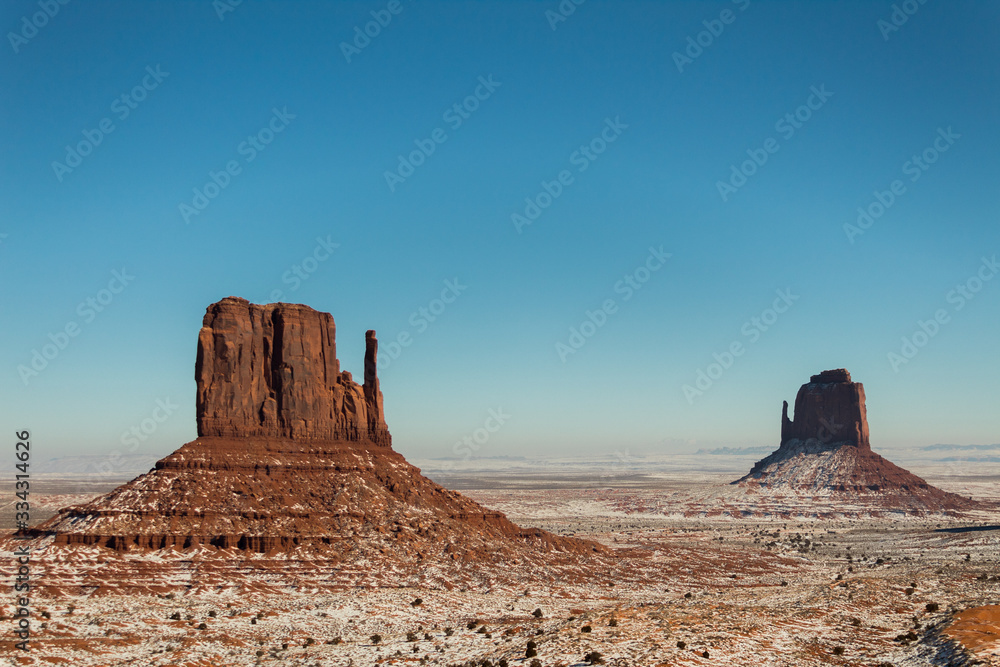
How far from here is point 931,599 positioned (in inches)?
1651

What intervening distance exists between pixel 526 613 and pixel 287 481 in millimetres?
22800

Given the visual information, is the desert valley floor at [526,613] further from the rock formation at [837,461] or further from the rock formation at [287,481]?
the rock formation at [837,461]

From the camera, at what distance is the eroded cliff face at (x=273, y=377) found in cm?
6384

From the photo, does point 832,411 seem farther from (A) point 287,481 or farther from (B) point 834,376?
(A) point 287,481

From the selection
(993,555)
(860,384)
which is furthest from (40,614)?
(860,384)

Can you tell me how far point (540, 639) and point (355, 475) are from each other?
3262 centimetres

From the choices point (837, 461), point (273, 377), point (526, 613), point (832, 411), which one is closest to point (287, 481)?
point (273, 377)

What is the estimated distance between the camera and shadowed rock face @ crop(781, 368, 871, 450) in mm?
159750

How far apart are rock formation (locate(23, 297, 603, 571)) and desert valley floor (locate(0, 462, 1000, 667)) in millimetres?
2274

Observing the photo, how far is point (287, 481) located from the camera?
62250mm

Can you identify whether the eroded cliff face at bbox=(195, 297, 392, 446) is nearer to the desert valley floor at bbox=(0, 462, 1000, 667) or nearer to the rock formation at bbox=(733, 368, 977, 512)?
the desert valley floor at bbox=(0, 462, 1000, 667)

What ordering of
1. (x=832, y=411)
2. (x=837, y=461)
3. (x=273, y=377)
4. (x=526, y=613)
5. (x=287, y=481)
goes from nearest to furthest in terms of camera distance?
(x=526, y=613) → (x=287, y=481) → (x=273, y=377) → (x=837, y=461) → (x=832, y=411)

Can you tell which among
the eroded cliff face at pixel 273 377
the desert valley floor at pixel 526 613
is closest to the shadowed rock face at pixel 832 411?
the desert valley floor at pixel 526 613

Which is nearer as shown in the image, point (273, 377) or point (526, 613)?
point (526, 613)
